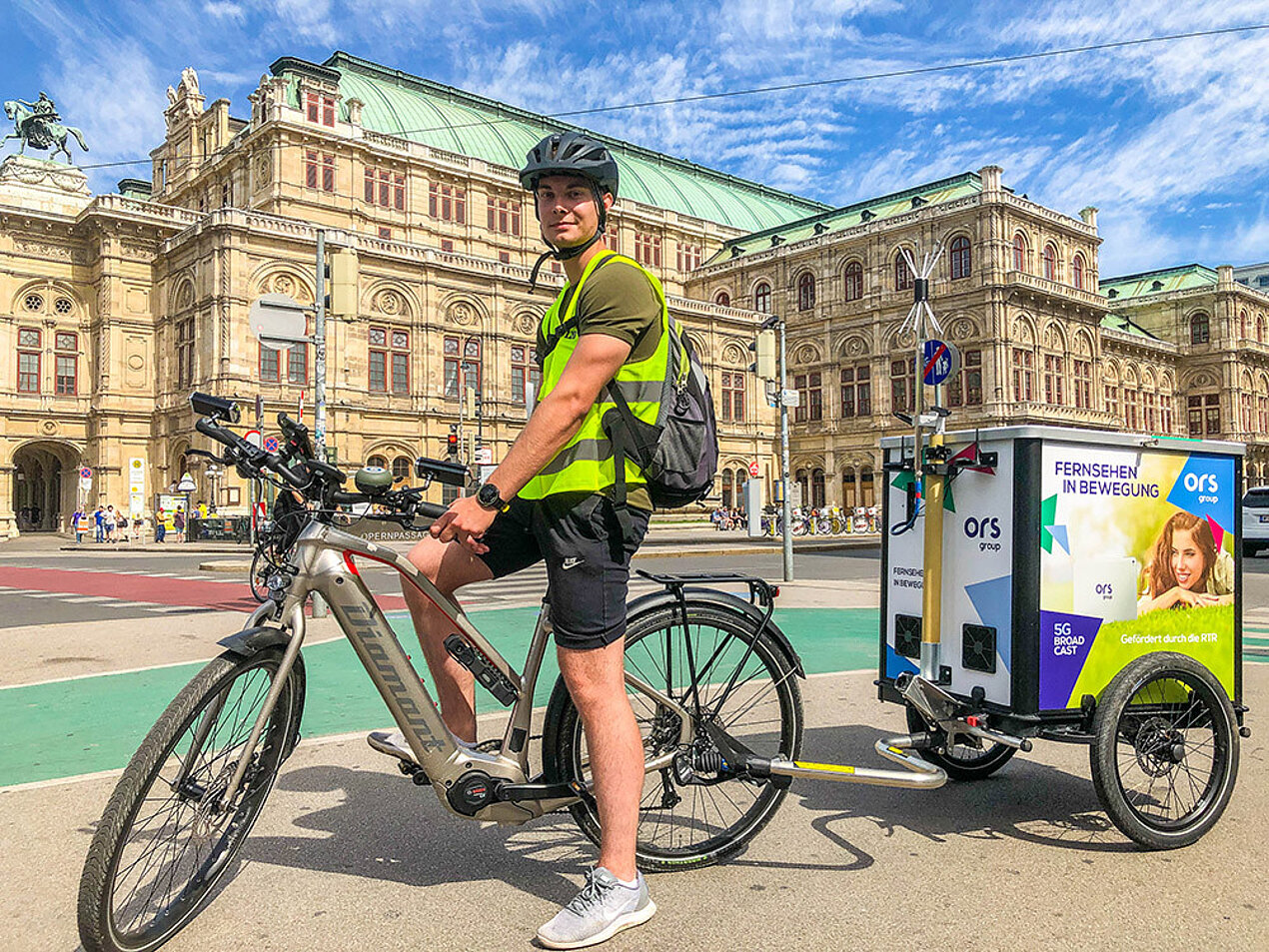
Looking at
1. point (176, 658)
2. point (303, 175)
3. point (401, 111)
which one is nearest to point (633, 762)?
point (176, 658)

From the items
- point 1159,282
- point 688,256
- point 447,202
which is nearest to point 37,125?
point 447,202

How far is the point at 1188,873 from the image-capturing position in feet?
10.3

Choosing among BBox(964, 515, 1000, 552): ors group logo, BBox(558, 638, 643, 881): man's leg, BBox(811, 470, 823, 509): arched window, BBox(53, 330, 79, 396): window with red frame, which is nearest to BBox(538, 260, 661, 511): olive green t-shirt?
BBox(558, 638, 643, 881): man's leg

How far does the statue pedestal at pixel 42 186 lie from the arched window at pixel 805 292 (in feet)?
140

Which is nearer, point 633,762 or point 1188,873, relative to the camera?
point 633,762

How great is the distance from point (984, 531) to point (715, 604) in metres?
1.14

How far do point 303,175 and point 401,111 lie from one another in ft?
36.9

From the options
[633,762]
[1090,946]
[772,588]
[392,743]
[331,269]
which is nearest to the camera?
[1090,946]

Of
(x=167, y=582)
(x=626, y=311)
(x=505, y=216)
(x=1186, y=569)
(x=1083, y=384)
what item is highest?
(x=505, y=216)

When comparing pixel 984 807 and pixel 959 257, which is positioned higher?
pixel 959 257

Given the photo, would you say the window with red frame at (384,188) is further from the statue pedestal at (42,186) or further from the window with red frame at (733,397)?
the window with red frame at (733,397)

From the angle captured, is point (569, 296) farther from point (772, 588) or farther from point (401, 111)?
point (401, 111)

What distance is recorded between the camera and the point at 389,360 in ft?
147

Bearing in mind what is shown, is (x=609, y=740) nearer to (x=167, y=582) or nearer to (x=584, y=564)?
(x=584, y=564)
